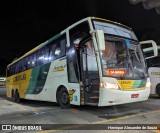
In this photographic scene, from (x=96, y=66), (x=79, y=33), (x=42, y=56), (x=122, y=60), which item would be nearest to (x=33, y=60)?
(x=42, y=56)

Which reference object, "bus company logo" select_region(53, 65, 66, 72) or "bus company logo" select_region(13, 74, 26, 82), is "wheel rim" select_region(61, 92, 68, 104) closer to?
"bus company logo" select_region(53, 65, 66, 72)

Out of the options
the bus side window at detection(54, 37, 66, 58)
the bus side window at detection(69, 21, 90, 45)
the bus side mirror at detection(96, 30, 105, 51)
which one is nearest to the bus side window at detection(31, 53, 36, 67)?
the bus side window at detection(54, 37, 66, 58)

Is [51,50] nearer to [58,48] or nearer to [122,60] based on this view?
[58,48]

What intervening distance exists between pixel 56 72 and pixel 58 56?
691 millimetres

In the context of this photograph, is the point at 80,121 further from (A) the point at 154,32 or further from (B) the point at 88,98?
(A) the point at 154,32

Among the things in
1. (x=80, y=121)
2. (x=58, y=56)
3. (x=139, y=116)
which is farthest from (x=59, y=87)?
(x=139, y=116)

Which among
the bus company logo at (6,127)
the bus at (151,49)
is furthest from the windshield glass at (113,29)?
the bus company logo at (6,127)

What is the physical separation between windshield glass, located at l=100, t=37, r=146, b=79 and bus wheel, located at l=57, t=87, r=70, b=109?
2.46 m

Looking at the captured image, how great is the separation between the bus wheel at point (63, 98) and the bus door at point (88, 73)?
131 centimetres

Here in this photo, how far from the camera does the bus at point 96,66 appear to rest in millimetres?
6809

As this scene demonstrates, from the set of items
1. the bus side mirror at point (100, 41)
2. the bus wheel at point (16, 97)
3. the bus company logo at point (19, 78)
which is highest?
the bus side mirror at point (100, 41)

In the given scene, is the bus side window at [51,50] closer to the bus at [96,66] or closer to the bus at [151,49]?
the bus at [96,66]

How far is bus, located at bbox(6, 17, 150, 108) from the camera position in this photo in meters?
6.81

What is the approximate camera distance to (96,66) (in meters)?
7.45
